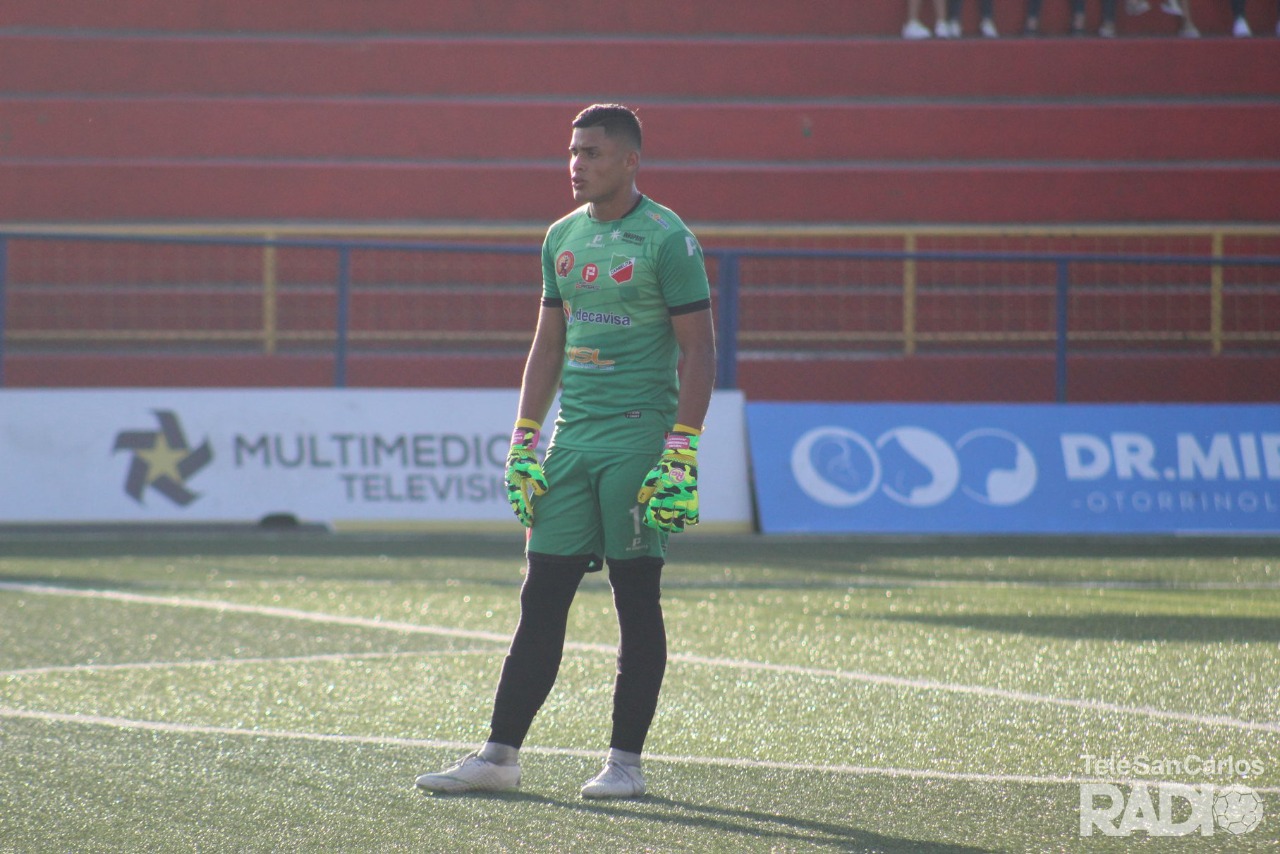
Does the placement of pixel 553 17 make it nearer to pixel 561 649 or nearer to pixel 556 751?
pixel 556 751

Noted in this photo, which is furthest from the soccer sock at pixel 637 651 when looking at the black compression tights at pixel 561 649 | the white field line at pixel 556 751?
the white field line at pixel 556 751

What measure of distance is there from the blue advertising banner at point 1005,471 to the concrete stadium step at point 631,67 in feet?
24.1

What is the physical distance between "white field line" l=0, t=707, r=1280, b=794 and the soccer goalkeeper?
0.36 m

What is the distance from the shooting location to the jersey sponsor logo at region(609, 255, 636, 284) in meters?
4.17

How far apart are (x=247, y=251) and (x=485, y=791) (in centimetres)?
1316

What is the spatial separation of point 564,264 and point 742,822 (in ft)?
4.79

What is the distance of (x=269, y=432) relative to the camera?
11.3 metres

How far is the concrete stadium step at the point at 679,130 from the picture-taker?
17.9 meters

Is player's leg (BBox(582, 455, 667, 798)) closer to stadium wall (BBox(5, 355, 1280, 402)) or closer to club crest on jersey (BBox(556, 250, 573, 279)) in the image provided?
club crest on jersey (BBox(556, 250, 573, 279))

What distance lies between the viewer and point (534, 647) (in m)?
4.27

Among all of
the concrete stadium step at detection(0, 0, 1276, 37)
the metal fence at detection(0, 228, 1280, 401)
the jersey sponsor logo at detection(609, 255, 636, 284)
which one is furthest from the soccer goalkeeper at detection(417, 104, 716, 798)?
the concrete stadium step at detection(0, 0, 1276, 37)

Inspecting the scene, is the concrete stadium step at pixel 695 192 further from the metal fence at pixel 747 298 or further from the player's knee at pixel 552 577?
the player's knee at pixel 552 577

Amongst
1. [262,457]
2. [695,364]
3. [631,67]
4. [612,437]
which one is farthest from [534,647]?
[631,67]

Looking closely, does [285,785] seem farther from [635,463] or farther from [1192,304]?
[1192,304]
